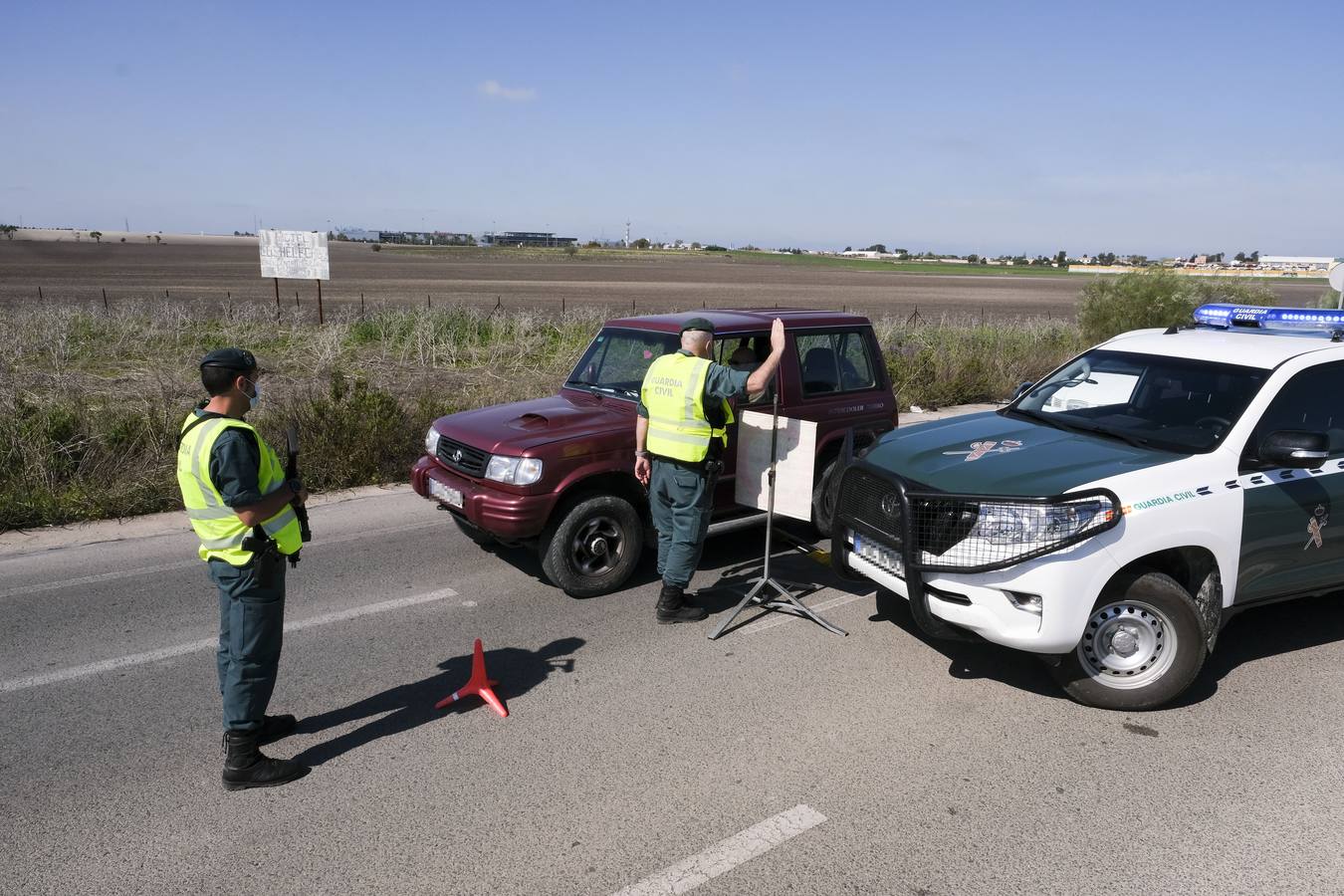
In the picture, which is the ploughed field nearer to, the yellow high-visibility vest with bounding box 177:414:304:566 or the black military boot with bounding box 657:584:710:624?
the black military boot with bounding box 657:584:710:624

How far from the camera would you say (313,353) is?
1574 centimetres

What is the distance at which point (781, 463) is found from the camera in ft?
18.9

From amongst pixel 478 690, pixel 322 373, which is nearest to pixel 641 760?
pixel 478 690

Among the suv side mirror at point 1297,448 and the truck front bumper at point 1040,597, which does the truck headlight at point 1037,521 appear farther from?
the suv side mirror at point 1297,448

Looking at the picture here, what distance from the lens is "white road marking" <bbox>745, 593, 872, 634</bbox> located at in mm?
5613

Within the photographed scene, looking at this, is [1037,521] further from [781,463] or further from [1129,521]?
[781,463]

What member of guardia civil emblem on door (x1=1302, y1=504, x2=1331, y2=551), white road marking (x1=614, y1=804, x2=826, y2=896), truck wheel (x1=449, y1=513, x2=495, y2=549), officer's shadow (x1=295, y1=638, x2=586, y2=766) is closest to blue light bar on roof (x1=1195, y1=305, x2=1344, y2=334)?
guardia civil emblem on door (x1=1302, y1=504, x2=1331, y2=551)

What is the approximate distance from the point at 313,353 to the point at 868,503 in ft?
43.3

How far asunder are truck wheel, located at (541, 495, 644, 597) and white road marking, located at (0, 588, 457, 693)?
2.73 ft

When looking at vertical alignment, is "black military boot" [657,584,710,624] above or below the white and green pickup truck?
below

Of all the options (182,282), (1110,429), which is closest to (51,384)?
(1110,429)

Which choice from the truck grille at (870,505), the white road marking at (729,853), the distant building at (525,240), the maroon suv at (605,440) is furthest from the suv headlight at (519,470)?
the distant building at (525,240)

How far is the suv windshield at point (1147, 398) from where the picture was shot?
16.1ft

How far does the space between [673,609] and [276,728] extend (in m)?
2.38
